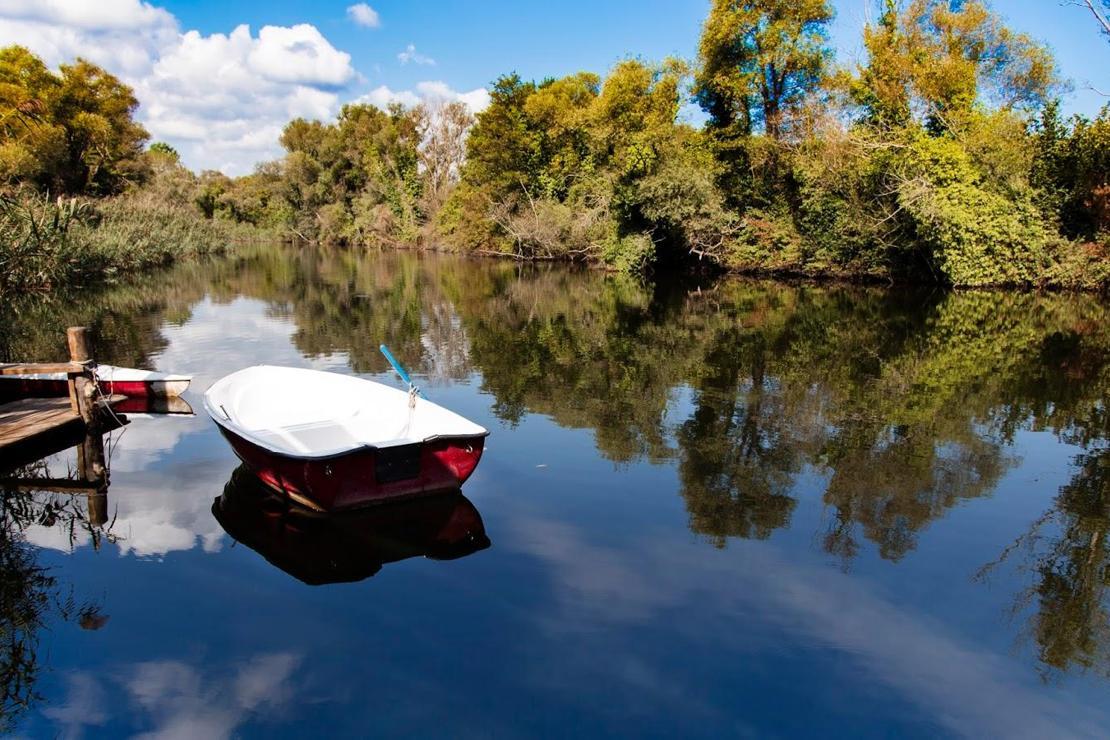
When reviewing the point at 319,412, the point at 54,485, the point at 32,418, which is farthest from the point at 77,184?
the point at 319,412

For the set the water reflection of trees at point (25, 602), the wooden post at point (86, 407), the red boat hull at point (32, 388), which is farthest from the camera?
the red boat hull at point (32, 388)

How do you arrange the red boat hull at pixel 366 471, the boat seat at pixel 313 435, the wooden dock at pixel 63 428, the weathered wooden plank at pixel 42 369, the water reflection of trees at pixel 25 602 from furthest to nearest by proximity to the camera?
the weathered wooden plank at pixel 42 369 < the wooden dock at pixel 63 428 < the boat seat at pixel 313 435 < the red boat hull at pixel 366 471 < the water reflection of trees at pixel 25 602

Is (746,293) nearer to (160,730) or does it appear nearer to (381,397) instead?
(381,397)

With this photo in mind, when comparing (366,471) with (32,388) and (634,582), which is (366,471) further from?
(32,388)

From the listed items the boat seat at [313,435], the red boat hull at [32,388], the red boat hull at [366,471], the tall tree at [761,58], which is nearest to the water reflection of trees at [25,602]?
the red boat hull at [366,471]

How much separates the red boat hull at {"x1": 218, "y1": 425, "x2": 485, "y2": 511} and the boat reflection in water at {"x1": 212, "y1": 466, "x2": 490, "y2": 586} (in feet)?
0.58

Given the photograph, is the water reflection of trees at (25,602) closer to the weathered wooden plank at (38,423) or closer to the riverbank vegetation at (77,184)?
the weathered wooden plank at (38,423)

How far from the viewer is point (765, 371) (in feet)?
44.3

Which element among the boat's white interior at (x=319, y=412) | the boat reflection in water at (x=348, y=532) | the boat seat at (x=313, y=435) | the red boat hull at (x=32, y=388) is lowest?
the boat reflection in water at (x=348, y=532)

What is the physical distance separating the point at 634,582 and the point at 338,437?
3857mm

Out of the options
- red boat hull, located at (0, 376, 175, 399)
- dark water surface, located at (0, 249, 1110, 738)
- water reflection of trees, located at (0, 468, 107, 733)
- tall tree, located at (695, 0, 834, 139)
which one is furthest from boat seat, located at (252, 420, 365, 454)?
tall tree, located at (695, 0, 834, 139)

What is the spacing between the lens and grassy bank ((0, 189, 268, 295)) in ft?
66.1

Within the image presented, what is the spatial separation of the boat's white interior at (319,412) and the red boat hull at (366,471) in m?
0.19

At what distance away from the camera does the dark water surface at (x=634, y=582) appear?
432cm
